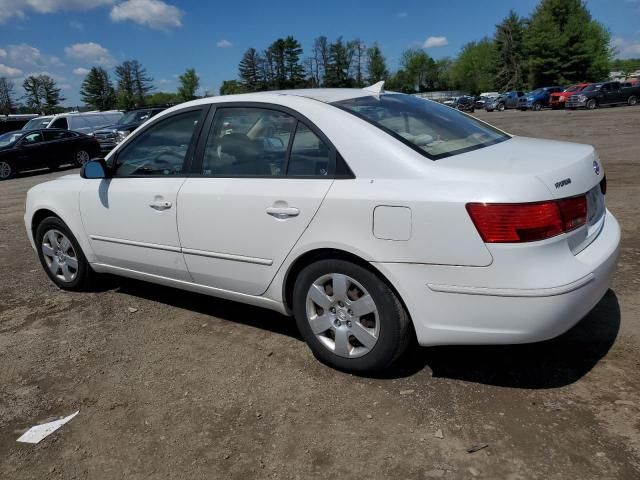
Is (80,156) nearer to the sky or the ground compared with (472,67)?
nearer to the ground

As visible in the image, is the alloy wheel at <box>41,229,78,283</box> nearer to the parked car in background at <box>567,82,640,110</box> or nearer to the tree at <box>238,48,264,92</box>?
the parked car in background at <box>567,82,640,110</box>

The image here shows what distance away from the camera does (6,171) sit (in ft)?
56.0

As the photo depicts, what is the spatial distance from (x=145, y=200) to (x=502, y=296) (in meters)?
2.60

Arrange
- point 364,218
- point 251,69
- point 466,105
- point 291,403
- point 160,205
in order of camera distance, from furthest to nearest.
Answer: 1. point 251,69
2. point 466,105
3. point 160,205
4. point 291,403
5. point 364,218

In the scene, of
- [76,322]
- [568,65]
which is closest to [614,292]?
[76,322]

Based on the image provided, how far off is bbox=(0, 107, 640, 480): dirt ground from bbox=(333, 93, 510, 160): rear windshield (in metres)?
1.31

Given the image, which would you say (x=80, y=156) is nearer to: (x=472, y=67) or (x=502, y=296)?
(x=502, y=296)

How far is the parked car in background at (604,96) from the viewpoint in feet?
118

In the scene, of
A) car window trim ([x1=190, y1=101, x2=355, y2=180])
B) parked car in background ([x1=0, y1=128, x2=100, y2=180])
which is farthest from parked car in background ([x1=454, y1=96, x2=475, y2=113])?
car window trim ([x1=190, y1=101, x2=355, y2=180])

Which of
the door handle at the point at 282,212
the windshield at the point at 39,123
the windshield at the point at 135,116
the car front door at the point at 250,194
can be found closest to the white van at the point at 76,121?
the windshield at the point at 39,123

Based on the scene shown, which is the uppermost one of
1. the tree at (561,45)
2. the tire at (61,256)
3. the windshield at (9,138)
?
the tree at (561,45)

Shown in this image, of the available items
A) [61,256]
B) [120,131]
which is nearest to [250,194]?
[61,256]

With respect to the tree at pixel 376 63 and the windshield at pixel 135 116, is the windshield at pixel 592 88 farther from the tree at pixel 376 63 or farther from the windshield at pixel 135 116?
the tree at pixel 376 63

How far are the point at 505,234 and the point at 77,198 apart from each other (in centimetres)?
353
